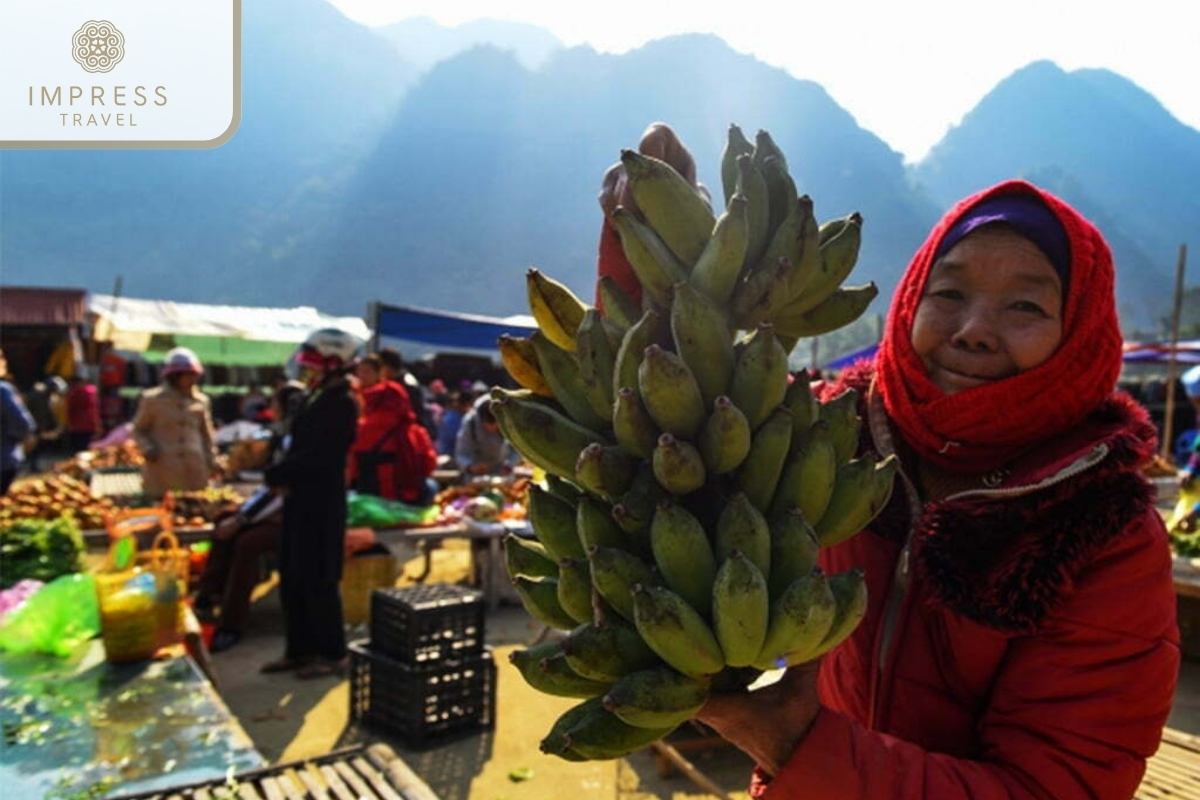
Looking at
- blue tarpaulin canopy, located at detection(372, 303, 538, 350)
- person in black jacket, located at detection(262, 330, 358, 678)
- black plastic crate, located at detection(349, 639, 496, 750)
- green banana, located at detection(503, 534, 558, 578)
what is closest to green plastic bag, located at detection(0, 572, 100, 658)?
person in black jacket, located at detection(262, 330, 358, 678)

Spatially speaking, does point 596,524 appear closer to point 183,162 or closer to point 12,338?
point 12,338

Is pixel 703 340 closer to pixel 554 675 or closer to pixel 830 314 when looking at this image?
pixel 830 314

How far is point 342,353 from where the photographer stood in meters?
5.27

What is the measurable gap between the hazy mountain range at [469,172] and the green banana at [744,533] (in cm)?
7177

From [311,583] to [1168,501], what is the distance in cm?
1247

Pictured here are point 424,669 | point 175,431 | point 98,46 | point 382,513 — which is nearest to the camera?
point 98,46

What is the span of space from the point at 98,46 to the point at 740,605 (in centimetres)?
320

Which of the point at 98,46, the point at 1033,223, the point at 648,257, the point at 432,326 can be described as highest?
the point at 98,46

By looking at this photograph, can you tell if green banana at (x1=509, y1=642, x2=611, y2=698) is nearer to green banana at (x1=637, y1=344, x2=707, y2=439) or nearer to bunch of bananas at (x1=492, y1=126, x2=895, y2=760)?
bunch of bananas at (x1=492, y1=126, x2=895, y2=760)

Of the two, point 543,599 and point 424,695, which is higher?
point 543,599

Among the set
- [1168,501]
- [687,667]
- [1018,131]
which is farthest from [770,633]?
[1018,131]

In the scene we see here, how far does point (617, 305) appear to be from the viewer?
1.20 metres

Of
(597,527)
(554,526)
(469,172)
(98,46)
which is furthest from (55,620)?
(469,172)

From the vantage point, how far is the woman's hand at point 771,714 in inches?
42.2
